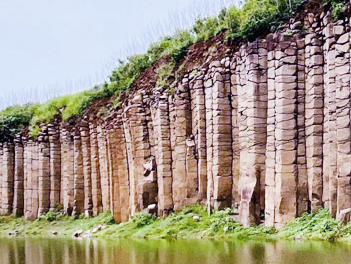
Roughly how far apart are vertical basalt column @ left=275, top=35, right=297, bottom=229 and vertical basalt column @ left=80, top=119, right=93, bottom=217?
1324 centimetres

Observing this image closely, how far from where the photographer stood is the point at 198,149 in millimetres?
21312

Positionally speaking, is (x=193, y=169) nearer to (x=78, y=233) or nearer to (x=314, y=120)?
(x=314, y=120)

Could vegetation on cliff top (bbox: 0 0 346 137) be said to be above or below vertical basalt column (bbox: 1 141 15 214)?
above

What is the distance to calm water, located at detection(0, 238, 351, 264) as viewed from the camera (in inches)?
461

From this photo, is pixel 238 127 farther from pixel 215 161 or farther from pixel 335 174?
pixel 335 174

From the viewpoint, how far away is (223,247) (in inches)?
573

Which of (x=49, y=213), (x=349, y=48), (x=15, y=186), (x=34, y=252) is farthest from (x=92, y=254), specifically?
(x=15, y=186)

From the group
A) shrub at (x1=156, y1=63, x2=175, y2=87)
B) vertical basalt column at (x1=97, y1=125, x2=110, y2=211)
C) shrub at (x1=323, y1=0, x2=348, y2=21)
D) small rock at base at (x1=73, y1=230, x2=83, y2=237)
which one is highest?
shrub at (x1=323, y1=0, x2=348, y2=21)

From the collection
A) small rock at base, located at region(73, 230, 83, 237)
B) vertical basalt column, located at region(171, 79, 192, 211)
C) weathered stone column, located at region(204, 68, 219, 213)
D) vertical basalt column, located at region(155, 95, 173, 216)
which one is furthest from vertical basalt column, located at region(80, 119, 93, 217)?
weathered stone column, located at region(204, 68, 219, 213)

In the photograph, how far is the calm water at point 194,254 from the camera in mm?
11711

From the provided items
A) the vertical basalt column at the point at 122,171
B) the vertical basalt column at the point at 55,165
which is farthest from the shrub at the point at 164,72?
the vertical basalt column at the point at 55,165

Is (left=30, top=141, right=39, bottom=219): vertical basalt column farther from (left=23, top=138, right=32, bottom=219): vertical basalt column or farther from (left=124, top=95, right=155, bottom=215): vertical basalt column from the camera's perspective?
(left=124, top=95, right=155, bottom=215): vertical basalt column

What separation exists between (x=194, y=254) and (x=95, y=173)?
15.6m

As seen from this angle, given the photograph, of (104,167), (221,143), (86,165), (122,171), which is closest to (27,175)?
(86,165)
